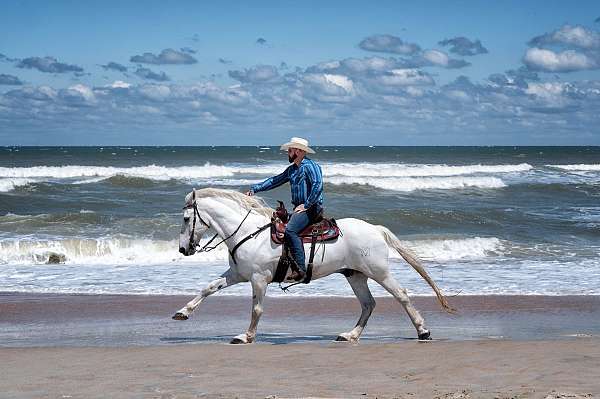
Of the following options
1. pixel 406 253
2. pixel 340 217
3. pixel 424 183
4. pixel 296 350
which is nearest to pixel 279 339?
pixel 296 350

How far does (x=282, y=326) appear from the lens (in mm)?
9445

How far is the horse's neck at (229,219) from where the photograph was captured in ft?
26.7

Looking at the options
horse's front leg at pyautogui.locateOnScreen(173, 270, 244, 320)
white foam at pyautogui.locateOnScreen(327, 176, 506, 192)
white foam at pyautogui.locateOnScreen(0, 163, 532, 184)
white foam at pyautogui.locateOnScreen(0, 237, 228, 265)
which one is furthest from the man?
white foam at pyautogui.locateOnScreen(0, 163, 532, 184)

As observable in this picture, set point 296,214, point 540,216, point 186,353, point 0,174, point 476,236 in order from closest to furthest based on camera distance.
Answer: point 186,353, point 296,214, point 476,236, point 540,216, point 0,174

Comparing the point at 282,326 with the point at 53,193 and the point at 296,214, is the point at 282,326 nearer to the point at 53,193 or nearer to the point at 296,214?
the point at 296,214

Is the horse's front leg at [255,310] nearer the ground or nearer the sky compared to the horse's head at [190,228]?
nearer the ground

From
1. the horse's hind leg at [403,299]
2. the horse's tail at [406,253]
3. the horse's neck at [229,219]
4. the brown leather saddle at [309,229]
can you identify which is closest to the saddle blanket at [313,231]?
the brown leather saddle at [309,229]

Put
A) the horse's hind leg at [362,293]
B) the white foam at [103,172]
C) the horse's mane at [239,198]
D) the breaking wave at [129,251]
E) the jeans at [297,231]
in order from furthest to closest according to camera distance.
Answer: the white foam at [103,172] → the breaking wave at [129,251] → the horse's hind leg at [362,293] → the horse's mane at [239,198] → the jeans at [297,231]

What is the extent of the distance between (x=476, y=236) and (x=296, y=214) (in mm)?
12026

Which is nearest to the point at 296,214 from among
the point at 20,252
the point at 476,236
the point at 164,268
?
the point at 164,268

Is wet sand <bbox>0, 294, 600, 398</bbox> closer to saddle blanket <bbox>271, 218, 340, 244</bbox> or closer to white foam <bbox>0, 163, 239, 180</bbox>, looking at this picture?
saddle blanket <bbox>271, 218, 340, 244</bbox>

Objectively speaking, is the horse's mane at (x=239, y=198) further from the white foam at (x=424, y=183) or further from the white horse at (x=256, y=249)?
the white foam at (x=424, y=183)

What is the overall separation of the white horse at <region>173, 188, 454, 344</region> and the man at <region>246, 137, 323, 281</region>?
175mm

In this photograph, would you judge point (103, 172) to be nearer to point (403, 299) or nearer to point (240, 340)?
point (240, 340)
